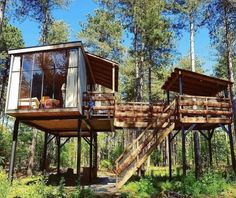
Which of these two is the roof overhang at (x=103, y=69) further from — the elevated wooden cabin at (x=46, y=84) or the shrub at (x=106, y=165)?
the shrub at (x=106, y=165)

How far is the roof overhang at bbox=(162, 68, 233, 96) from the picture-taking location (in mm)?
15609

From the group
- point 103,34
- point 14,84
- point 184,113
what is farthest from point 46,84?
point 103,34

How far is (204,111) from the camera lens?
14.9 m

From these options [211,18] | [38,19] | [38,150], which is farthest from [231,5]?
[38,150]

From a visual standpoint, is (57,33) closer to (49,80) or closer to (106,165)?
(106,165)

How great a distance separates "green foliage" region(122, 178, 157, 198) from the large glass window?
4.42m

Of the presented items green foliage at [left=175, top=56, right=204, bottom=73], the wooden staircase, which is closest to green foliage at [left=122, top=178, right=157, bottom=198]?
the wooden staircase

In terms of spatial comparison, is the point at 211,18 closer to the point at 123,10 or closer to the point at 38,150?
the point at 123,10

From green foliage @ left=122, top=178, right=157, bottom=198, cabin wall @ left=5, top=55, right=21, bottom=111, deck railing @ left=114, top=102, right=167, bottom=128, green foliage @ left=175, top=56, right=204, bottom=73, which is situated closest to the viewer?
green foliage @ left=122, top=178, right=157, bottom=198

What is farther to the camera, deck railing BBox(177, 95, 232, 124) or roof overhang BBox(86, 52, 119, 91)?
roof overhang BBox(86, 52, 119, 91)

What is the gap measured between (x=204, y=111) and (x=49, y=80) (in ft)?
25.3

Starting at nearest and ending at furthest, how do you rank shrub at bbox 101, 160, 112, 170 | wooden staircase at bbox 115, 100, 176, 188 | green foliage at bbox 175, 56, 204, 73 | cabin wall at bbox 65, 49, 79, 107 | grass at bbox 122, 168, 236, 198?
grass at bbox 122, 168, 236, 198, wooden staircase at bbox 115, 100, 176, 188, cabin wall at bbox 65, 49, 79, 107, shrub at bbox 101, 160, 112, 170, green foliage at bbox 175, 56, 204, 73

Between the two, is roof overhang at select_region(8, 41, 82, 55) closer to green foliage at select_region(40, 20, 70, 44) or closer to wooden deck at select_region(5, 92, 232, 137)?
wooden deck at select_region(5, 92, 232, 137)

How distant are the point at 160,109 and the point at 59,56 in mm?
6033
